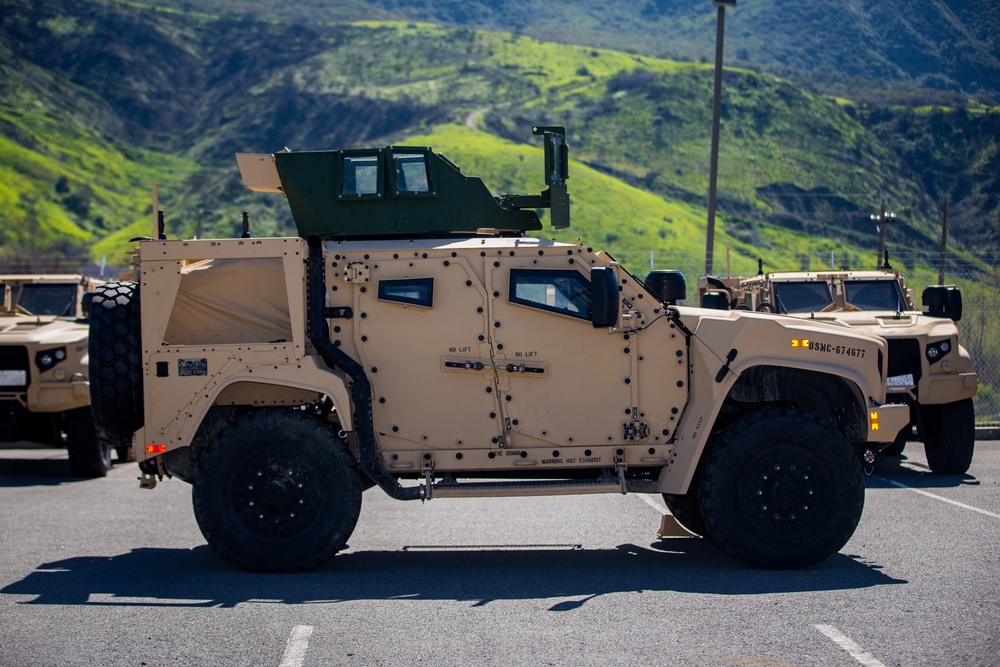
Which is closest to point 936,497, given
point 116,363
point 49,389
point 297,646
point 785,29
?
point 297,646

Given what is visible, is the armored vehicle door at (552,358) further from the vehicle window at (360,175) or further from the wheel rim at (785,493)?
the vehicle window at (360,175)

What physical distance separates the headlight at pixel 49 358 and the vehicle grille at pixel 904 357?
30.3ft

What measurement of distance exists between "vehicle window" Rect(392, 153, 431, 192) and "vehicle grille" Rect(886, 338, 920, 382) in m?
6.26

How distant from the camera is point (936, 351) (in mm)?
12711

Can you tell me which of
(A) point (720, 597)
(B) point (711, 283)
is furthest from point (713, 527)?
(B) point (711, 283)

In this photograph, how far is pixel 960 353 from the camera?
12820mm

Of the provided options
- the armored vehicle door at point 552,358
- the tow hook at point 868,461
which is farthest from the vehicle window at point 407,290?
the tow hook at point 868,461

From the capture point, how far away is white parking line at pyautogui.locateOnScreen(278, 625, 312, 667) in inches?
233

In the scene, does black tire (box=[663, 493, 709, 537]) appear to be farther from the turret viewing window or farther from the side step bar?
the turret viewing window

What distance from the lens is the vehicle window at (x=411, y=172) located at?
8.95 meters

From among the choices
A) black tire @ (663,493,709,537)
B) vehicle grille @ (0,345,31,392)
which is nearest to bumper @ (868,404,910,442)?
black tire @ (663,493,709,537)

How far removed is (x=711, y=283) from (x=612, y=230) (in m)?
39.1

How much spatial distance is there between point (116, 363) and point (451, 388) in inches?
93.1

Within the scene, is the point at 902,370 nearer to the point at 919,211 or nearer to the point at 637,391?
the point at 637,391
